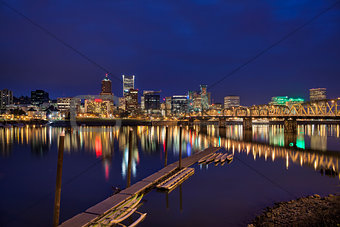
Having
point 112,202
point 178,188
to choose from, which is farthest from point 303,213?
point 112,202

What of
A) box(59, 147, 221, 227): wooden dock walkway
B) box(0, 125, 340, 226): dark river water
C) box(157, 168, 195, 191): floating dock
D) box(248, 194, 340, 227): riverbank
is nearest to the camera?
box(59, 147, 221, 227): wooden dock walkway

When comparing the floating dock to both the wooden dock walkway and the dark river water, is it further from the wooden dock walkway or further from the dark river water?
the wooden dock walkway

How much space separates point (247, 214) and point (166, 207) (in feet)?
14.7

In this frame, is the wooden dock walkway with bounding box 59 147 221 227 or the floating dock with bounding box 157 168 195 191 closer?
the wooden dock walkway with bounding box 59 147 221 227

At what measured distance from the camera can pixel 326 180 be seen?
20.0 meters

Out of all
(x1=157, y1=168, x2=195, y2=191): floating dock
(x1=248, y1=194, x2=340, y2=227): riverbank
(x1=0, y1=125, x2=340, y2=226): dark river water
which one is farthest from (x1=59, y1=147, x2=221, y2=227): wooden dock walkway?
(x1=248, y1=194, x2=340, y2=227): riverbank

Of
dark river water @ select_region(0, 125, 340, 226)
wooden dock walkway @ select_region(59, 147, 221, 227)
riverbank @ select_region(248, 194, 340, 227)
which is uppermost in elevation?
wooden dock walkway @ select_region(59, 147, 221, 227)

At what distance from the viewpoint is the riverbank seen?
428 inches

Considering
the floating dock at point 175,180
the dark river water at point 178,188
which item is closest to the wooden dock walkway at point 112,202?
the floating dock at point 175,180

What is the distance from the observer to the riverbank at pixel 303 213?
1086 centimetres

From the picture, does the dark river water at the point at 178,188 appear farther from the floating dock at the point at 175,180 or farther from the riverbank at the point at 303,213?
the riverbank at the point at 303,213

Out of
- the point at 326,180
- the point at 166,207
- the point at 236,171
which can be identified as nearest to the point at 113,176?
the point at 166,207

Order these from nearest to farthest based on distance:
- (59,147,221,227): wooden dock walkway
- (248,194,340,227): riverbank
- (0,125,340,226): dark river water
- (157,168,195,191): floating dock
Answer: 1. (59,147,221,227): wooden dock walkway
2. (248,194,340,227): riverbank
3. (0,125,340,226): dark river water
4. (157,168,195,191): floating dock

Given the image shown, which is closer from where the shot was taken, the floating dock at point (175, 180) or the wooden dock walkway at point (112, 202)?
the wooden dock walkway at point (112, 202)
